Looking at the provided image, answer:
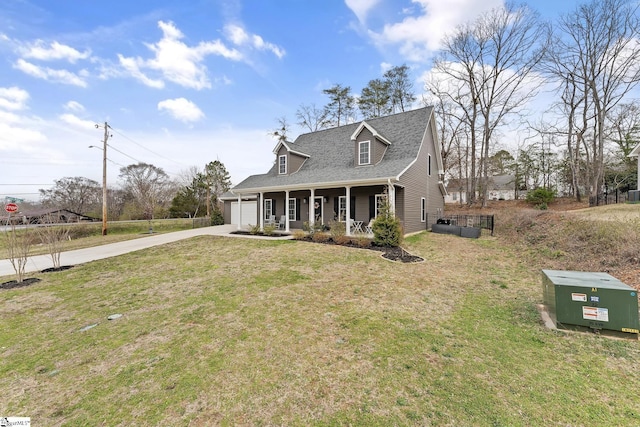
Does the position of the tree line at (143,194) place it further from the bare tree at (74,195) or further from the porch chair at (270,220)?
the porch chair at (270,220)

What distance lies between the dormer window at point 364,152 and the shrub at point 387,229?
173 inches

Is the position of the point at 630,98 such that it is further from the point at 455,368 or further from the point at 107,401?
the point at 107,401

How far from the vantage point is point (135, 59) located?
11672 mm

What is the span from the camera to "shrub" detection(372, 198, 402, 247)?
32.9 feet

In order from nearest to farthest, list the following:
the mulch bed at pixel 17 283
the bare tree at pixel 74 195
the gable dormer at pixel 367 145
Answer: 1. the mulch bed at pixel 17 283
2. the gable dormer at pixel 367 145
3. the bare tree at pixel 74 195

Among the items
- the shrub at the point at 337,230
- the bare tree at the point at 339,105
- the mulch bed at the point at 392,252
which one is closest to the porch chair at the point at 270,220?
the mulch bed at the point at 392,252

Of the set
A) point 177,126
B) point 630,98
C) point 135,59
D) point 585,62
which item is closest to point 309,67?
point 135,59

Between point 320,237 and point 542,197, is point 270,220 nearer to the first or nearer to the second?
point 320,237

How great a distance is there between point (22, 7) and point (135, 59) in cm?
382

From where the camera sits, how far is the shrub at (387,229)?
32.9 feet

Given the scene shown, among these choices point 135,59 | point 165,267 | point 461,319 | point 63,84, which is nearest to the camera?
point 461,319

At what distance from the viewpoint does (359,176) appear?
12.3 metres
